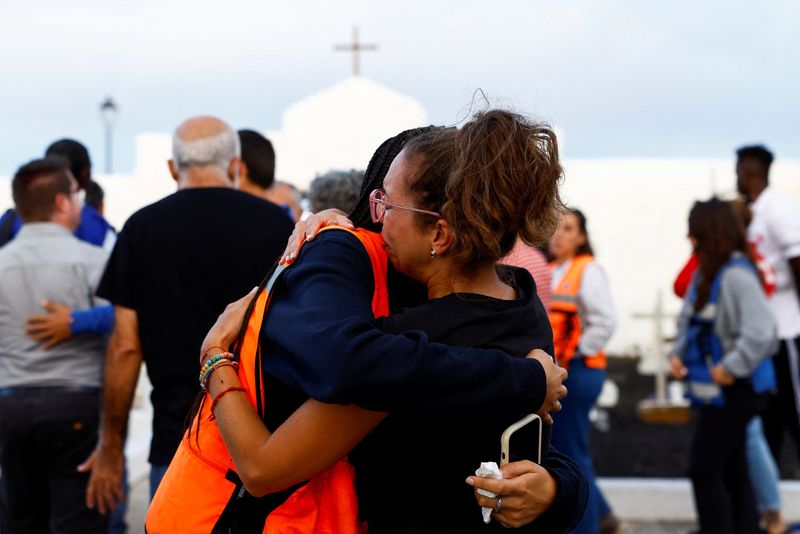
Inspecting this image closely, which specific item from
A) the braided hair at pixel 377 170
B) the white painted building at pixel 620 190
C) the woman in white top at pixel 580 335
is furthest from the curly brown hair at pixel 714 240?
the white painted building at pixel 620 190

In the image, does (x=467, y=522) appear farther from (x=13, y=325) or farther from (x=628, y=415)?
(x=628, y=415)

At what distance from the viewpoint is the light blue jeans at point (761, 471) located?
5672 mm

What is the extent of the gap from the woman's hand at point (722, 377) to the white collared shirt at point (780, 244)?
42.4 inches

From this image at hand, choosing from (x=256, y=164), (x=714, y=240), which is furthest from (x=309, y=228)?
(x=714, y=240)

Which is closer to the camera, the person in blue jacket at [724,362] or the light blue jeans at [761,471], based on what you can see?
the person in blue jacket at [724,362]

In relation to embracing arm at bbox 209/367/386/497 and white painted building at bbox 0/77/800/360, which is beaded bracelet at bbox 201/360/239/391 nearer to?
embracing arm at bbox 209/367/386/497

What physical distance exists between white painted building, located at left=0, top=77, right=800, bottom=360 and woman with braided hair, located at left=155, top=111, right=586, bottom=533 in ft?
40.4

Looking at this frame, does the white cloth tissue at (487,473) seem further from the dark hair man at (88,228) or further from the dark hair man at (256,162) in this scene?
the dark hair man at (88,228)

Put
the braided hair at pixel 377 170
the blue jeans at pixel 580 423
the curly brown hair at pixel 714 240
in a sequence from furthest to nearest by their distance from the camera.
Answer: the blue jeans at pixel 580 423 → the curly brown hair at pixel 714 240 → the braided hair at pixel 377 170

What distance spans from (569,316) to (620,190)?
9056mm

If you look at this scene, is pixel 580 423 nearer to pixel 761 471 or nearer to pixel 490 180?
pixel 761 471

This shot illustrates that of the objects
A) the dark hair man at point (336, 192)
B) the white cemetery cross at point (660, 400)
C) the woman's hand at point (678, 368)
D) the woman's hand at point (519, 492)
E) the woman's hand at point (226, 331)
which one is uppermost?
the dark hair man at point (336, 192)

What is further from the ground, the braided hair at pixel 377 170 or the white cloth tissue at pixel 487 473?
the braided hair at pixel 377 170

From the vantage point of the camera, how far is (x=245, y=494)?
1.86 metres
